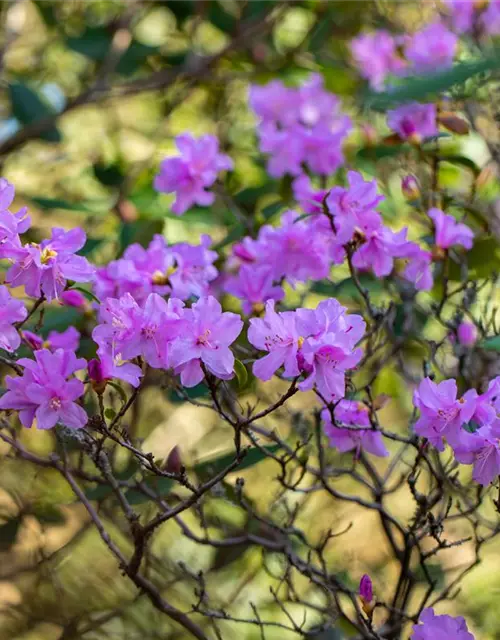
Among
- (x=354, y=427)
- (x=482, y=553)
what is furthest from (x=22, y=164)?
(x=354, y=427)

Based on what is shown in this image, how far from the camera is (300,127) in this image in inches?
69.7

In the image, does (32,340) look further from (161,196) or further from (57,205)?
(161,196)

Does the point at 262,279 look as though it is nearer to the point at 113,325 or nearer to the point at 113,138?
the point at 113,325

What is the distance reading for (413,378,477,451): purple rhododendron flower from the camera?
0.94 m

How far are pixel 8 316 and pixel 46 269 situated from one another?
0.08 m

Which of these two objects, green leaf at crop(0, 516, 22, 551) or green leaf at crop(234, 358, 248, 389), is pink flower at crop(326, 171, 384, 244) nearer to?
green leaf at crop(234, 358, 248, 389)

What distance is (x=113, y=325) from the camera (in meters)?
0.96

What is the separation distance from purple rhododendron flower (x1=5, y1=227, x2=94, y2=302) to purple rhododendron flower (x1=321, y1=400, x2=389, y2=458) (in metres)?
0.34

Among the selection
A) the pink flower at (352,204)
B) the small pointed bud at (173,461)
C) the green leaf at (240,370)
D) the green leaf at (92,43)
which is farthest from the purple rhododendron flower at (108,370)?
the green leaf at (92,43)

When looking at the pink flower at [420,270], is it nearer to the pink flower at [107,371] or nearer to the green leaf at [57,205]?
the pink flower at [107,371]

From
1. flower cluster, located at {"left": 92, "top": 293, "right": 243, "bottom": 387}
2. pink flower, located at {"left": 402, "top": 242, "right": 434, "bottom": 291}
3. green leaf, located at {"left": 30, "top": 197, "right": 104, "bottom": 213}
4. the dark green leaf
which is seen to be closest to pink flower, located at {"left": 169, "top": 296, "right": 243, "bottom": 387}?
flower cluster, located at {"left": 92, "top": 293, "right": 243, "bottom": 387}

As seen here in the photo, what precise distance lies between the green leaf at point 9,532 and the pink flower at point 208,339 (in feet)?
2.80

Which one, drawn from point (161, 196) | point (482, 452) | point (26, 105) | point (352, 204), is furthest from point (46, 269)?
point (26, 105)

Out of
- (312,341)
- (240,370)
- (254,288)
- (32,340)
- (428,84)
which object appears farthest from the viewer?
(254,288)
